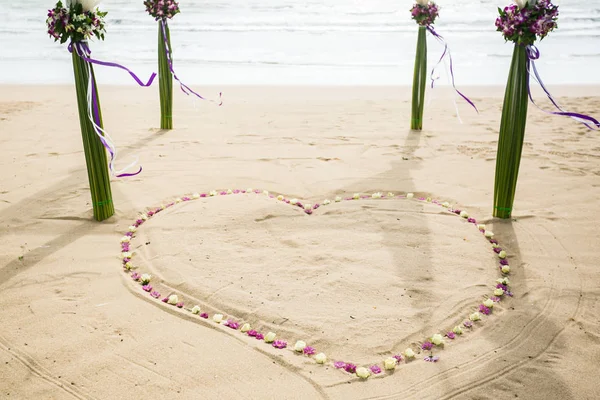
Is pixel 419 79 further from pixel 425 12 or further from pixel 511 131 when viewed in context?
pixel 511 131

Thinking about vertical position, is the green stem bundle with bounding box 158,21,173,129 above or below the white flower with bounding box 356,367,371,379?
above

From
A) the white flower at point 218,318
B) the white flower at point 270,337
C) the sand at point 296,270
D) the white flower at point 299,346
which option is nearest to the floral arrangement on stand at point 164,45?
the sand at point 296,270

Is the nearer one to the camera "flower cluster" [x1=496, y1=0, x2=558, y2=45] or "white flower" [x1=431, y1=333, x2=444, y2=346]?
"white flower" [x1=431, y1=333, x2=444, y2=346]

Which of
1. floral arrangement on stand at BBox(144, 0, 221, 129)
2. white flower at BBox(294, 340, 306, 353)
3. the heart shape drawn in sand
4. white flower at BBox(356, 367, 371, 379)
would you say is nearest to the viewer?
white flower at BBox(356, 367, 371, 379)

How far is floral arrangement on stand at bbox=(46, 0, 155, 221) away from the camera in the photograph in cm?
338

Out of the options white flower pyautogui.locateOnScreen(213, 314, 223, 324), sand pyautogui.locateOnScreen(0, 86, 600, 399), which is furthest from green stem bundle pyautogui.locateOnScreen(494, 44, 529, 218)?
white flower pyautogui.locateOnScreen(213, 314, 223, 324)

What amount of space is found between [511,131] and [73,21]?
3.23m

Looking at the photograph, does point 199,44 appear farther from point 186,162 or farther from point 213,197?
point 213,197

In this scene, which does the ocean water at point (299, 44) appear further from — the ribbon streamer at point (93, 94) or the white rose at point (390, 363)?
the white rose at point (390, 363)

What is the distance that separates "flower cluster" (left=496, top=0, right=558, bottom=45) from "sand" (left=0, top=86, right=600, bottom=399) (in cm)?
137

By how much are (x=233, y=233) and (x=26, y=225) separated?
159cm

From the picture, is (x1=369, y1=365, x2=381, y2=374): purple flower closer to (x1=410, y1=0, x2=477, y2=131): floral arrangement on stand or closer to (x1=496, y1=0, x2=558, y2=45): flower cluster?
(x1=496, y1=0, x2=558, y2=45): flower cluster

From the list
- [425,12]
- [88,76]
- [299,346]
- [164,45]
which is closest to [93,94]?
[88,76]

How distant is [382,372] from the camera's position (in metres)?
2.36
